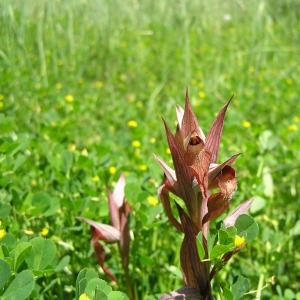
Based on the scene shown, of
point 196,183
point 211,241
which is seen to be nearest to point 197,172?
point 196,183

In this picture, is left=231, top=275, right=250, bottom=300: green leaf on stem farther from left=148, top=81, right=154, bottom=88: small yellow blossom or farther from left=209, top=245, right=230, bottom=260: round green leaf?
left=148, top=81, right=154, bottom=88: small yellow blossom

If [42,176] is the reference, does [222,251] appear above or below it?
above

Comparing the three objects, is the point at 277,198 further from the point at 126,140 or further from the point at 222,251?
the point at 222,251

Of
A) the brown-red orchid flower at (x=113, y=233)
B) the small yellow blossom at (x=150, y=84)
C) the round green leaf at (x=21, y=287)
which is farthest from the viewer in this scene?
the small yellow blossom at (x=150, y=84)

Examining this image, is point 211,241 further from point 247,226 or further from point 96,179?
point 96,179

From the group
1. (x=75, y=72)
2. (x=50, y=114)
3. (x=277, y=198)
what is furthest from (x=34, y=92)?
(x=277, y=198)

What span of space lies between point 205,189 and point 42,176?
3.26 feet

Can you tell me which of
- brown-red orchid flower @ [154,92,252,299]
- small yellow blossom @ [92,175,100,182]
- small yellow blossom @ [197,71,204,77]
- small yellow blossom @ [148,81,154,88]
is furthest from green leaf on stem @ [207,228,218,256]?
small yellow blossom @ [197,71,204,77]

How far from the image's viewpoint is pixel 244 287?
0.93 metres

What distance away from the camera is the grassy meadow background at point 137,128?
1.32m

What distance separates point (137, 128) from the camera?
2.14 m

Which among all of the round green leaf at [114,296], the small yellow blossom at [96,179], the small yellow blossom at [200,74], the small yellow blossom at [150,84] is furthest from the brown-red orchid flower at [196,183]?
the small yellow blossom at [200,74]

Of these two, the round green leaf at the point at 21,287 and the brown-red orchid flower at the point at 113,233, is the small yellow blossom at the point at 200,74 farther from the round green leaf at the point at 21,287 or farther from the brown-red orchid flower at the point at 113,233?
the round green leaf at the point at 21,287

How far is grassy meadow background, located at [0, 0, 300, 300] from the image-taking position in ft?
4.34
